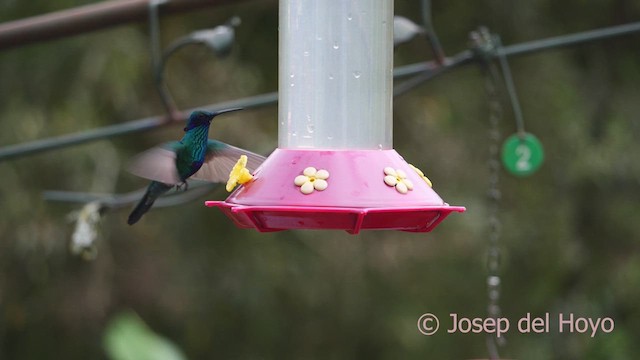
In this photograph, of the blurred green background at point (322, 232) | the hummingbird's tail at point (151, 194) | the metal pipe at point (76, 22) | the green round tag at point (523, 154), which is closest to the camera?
the hummingbird's tail at point (151, 194)

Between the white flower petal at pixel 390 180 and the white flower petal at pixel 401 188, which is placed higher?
the white flower petal at pixel 390 180

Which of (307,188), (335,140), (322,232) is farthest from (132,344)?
(322,232)

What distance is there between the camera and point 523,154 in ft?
8.61

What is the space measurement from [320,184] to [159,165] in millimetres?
405

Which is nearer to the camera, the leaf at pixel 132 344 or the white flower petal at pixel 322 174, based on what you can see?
the white flower petal at pixel 322 174

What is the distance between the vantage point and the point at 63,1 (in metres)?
4.39

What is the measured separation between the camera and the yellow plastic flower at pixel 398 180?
67.5 inches

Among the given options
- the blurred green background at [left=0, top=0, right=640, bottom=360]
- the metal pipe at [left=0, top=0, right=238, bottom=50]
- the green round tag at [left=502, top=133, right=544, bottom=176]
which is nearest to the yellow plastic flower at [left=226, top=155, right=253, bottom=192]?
the metal pipe at [left=0, top=0, right=238, bottom=50]

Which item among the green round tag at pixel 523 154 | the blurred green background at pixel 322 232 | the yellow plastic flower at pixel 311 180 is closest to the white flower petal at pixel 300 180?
the yellow plastic flower at pixel 311 180

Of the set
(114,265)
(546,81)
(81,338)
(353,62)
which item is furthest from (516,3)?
(353,62)

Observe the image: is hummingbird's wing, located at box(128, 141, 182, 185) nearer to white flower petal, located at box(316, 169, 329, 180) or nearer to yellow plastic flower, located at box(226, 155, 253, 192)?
yellow plastic flower, located at box(226, 155, 253, 192)

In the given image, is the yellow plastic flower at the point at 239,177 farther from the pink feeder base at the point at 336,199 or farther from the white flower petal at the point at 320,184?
the white flower petal at the point at 320,184

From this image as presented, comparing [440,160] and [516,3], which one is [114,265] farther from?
[516,3]

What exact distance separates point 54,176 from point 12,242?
1.07ft
